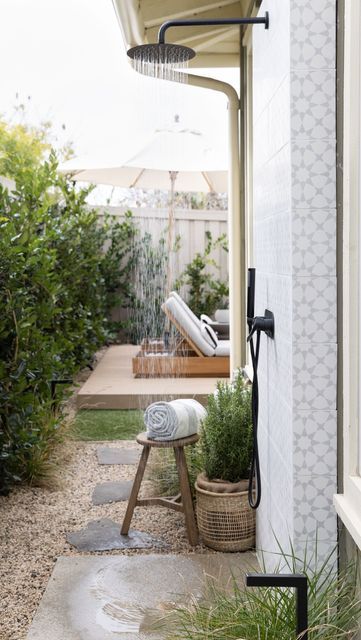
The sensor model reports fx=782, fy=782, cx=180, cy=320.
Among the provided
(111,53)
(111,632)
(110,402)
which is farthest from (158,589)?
(111,53)

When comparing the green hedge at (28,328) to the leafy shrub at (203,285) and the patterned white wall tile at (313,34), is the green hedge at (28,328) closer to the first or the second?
the patterned white wall tile at (313,34)

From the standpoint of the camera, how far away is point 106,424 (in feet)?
20.8

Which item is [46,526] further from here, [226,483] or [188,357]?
[188,357]

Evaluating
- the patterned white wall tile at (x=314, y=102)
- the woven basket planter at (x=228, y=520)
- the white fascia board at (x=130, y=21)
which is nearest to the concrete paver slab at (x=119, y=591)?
the woven basket planter at (x=228, y=520)

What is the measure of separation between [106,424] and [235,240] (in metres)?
1.92

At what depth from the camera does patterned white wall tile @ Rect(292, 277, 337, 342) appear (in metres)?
2.19

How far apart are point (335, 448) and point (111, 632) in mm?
1147

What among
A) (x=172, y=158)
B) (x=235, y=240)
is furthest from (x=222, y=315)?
(x=235, y=240)

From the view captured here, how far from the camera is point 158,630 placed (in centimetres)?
272

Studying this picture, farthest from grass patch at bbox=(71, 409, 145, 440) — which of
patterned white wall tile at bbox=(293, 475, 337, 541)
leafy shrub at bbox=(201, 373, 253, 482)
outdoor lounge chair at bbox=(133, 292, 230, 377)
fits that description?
patterned white wall tile at bbox=(293, 475, 337, 541)

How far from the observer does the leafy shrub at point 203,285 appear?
1061 centimetres

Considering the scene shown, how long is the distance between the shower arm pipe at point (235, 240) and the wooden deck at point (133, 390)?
991 mm

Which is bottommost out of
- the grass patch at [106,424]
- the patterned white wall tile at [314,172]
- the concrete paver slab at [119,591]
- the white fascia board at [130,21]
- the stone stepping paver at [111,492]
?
the stone stepping paver at [111,492]

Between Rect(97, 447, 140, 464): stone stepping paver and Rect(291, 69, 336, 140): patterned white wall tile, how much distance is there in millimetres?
3491
